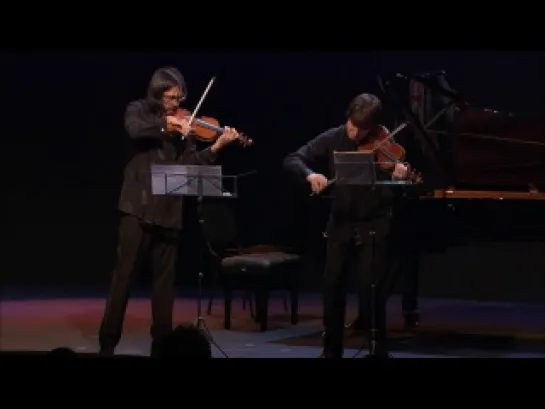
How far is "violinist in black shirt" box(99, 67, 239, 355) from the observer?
518 centimetres

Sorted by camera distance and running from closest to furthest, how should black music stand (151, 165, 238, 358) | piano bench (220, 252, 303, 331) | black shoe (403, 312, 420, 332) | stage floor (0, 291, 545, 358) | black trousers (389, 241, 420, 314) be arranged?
1. black music stand (151, 165, 238, 358)
2. stage floor (0, 291, 545, 358)
3. black trousers (389, 241, 420, 314)
4. piano bench (220, 252, 303, 331)
5. black shoe (403, 312, 420, 332)

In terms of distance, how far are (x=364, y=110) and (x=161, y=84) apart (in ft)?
3.32

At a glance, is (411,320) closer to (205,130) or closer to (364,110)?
(364,110)

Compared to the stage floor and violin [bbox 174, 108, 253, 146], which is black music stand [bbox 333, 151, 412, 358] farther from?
the stage floor

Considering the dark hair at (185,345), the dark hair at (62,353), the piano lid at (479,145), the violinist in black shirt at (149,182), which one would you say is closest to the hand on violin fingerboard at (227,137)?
the violinist in black shirt at (149,182)

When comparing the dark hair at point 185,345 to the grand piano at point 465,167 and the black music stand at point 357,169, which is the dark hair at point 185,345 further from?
the grand piano at point 465,167

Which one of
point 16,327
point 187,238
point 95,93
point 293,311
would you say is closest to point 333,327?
point 293,311

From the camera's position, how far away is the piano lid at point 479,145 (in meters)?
5.91

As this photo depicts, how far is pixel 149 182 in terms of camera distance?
17.1 ft

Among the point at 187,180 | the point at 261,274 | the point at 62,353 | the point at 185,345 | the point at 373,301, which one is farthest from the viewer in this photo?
the point at 261,274

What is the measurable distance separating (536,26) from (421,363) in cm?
A: 230

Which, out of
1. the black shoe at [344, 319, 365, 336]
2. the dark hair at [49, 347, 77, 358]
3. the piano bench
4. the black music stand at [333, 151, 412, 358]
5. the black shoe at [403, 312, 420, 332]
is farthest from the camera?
the black shoe at [403, 312, 420, 332]

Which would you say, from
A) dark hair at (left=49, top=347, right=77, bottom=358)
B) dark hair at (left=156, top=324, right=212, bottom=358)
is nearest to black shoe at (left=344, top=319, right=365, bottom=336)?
dark hair at (left=156, top=324, right=212, bottom=358)

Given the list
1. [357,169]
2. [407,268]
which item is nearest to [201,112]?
[407,268]
